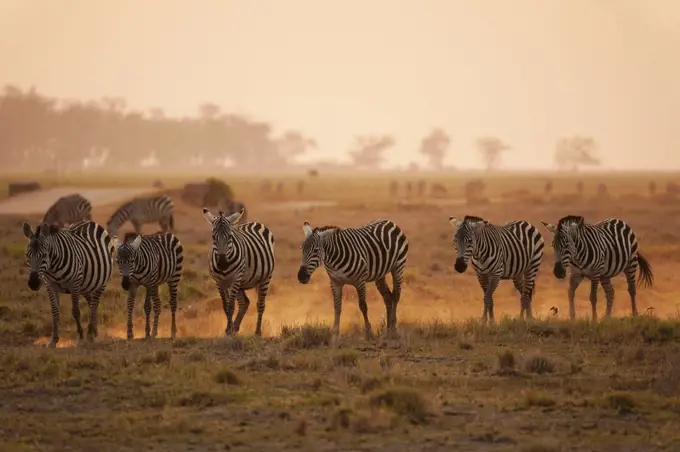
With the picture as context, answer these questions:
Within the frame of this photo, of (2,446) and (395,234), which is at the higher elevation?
(395,234)

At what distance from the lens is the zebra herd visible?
650 inches

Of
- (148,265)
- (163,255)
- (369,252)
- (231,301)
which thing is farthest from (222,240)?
(369,252)

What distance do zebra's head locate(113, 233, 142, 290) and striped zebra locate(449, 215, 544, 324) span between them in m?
5.33

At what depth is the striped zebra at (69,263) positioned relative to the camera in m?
16.0

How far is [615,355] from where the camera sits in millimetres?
15078

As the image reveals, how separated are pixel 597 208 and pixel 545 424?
47.5 m

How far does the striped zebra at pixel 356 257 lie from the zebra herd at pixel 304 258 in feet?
0.05

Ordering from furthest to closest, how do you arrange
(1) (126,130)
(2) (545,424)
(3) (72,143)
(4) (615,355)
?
(1) (126,130)
(3) (72,143)
(4) (615,355)
(2) (545,424)

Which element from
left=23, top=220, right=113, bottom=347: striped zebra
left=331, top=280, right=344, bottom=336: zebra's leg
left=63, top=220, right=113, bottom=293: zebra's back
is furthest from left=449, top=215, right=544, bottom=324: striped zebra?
left=23, top=220, right=113, bottom=347: striped zebra

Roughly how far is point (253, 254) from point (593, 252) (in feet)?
19.9

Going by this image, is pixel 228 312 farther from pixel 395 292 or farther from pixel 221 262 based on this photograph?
pixel 395 292

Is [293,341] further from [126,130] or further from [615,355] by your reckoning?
[126,130]

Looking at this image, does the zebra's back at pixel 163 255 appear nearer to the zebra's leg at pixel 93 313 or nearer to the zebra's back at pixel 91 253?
the zebra's back at pixel 91 253

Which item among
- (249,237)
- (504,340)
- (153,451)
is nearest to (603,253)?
(504,340)
